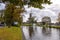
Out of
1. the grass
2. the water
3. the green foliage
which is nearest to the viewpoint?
the green foliage

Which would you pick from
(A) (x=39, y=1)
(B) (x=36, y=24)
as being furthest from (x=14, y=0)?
(B) (x=36, y=24)

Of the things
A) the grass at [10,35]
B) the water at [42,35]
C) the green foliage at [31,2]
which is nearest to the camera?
the green foliage at [31,2]

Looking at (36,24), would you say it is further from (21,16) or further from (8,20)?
(8,20)

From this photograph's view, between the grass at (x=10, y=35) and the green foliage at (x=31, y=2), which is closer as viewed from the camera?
the green foliage at (x=31, y=2)

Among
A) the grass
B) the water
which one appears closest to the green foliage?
the grass

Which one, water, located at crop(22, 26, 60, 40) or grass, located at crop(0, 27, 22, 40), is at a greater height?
grass, located at crop(0, 27, 22, 40)

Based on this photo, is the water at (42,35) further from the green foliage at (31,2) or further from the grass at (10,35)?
the green foliage at (31,2)

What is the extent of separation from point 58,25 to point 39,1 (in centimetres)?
5728

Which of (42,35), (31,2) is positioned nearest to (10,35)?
(42,35)

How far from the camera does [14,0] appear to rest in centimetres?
960

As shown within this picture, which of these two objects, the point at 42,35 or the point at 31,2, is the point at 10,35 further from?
the point at 31,2

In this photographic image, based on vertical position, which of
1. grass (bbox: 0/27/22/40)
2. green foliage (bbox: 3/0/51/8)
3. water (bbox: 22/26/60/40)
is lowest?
water (bbox: 22/26/60/40)

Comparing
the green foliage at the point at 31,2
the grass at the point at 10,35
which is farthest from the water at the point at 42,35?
the green foliage at the point at 31,2

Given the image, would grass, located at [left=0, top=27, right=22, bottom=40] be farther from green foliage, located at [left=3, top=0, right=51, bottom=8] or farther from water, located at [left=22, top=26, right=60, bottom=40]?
green foliage, located at [left=3, top=0, right=51, bottom=8]
